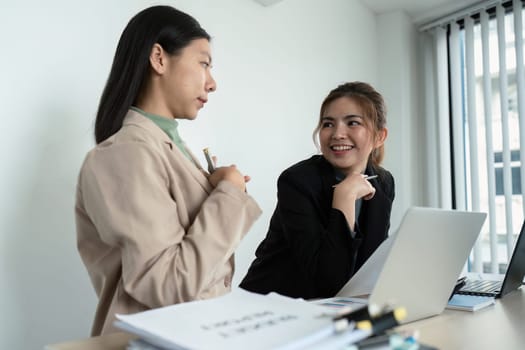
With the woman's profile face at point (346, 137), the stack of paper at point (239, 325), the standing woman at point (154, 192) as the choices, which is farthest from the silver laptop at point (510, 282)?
the stack of paper at point (239, 325)

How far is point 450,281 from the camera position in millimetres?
974

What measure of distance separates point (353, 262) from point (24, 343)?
2.95 ft

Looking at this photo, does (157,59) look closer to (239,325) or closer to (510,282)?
(239,325)

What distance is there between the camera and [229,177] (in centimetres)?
104

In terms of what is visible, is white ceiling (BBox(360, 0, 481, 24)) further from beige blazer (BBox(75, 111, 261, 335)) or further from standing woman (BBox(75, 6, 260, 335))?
beige blazer (BBox(75, 111, 261, 335))

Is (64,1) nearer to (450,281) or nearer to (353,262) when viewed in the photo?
(353,262)

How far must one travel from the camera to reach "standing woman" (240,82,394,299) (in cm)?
126

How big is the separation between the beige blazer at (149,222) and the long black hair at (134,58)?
0.06 meters

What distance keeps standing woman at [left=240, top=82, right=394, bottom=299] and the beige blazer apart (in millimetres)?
314

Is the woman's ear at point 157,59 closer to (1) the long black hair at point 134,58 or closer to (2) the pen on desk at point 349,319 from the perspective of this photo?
(1) the long black hair at point 134,58

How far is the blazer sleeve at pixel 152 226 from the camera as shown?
2.86 ft

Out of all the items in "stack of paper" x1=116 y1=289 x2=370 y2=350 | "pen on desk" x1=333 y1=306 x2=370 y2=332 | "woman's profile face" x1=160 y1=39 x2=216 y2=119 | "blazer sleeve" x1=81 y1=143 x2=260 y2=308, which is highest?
"woman's profile face" x1=160 y1=39 x2=216 y2=119

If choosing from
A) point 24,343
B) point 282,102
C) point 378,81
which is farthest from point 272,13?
point 24,343

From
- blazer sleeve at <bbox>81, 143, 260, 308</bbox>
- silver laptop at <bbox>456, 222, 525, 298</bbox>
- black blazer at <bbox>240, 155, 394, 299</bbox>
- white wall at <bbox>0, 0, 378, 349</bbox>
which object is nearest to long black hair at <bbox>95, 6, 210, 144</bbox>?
blazer sleeve at <bbox>81, 143, 260, 308</bbox>
